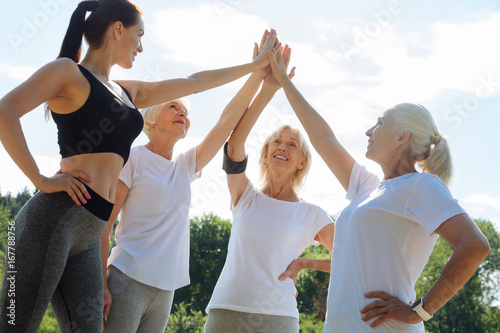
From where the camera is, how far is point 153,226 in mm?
3779

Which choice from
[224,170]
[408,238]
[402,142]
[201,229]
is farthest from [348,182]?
[201,229]

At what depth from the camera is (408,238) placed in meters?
2.92

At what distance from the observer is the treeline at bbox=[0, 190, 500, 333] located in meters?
25.5

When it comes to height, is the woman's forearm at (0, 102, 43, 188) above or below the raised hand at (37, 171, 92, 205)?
above

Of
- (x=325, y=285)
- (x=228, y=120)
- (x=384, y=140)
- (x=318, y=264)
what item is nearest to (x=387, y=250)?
(x=384, y=140)

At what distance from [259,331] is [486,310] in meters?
27.7

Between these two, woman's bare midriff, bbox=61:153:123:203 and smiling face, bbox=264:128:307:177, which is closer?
woman's bare midriff, bbox=61:153:123:203

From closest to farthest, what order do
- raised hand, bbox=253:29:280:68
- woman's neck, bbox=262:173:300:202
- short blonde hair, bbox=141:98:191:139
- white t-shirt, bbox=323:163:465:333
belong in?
white t-shirt, bbox=323:163:465:333
short blonde hair, bbox=141:98:191:139
woman's neck, bbox=262:173:300:202
raised hand, bbox=253:29:280:68

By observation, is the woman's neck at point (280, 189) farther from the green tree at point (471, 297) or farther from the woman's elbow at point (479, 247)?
the green tree at point (471, 297)

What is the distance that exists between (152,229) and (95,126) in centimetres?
108

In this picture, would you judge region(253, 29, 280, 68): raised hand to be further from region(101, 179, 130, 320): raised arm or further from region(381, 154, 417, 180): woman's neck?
region(381, 154, 417, 180): woman's neck

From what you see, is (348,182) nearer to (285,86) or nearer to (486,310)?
(285,86)

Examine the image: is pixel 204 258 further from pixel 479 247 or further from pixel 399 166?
pixel 479 247

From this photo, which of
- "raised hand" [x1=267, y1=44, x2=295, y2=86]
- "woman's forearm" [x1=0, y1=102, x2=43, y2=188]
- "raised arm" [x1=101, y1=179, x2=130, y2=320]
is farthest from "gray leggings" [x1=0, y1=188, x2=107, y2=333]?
"raised hand" [x1=267, y1=44, x2=295, y2=86]
